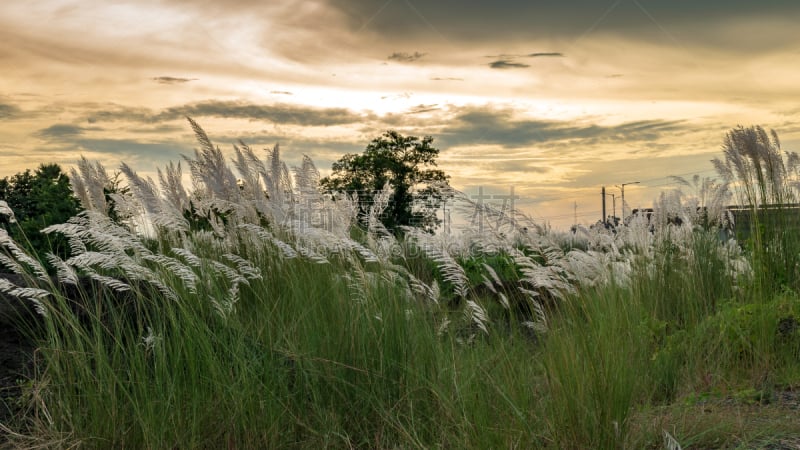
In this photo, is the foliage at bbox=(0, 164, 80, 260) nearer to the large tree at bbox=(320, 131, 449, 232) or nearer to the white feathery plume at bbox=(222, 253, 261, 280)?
the white feathery plume at bbox=(222, 253, 261, 280)

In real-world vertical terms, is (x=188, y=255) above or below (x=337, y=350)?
above

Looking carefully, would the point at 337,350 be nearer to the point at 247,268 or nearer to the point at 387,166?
the point at 247,268

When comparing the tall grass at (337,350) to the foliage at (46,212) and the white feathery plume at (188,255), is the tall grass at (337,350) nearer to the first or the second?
the white feathery plume at (188,255)

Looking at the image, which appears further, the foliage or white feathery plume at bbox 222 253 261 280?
the foliage

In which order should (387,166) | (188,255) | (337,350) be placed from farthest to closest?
1. (387,166)
2. (188,255)
3. (337,350)

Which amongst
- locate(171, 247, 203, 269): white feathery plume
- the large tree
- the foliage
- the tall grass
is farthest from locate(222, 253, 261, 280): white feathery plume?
the large tree

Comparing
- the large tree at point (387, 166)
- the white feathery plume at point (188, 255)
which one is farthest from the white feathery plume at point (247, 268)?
the large tree at point (387, 166)

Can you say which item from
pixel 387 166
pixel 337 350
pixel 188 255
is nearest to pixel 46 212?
pixel 188 255

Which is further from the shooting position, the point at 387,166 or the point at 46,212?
the point at 387,166

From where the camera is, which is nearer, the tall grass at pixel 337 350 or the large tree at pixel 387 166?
the tall grass at pixel 337 350

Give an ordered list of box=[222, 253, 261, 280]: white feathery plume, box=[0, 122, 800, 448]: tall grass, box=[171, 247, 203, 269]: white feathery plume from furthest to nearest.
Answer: box=[222, 253, 261, 280]: white feathery plume < box=[171, 247, 203, 269]: white feathery plume < box=[0, 122, 800, 448]: tall grass

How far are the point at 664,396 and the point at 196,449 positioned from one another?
325cm

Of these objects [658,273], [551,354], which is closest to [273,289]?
[551,354]

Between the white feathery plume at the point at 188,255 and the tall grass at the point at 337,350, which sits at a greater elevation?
the white feathery plume at the point at 188,255
